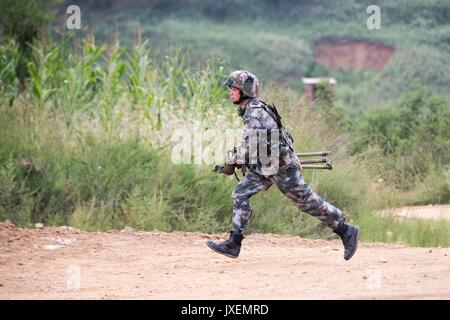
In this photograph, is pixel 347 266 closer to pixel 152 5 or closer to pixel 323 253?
pixel 323 253

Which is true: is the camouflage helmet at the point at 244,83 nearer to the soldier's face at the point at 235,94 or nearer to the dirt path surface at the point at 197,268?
the soldier's face at the point at 235,94

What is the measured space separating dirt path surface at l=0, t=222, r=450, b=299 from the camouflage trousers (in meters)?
0.55

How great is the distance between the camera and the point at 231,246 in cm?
938

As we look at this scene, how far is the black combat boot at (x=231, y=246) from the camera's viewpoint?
9375 mm

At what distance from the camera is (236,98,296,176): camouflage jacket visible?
29.6 feet

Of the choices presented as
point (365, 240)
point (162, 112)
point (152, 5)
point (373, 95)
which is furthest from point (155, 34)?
point (365, 240)

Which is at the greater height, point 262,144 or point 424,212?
point 262,144

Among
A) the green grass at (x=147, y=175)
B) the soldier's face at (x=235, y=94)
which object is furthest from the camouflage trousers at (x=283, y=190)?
the green grass at (x=147, y=175)

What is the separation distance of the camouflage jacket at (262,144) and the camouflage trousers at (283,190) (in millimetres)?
97

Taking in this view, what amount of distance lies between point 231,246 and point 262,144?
1.05 m

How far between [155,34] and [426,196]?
27241 mm

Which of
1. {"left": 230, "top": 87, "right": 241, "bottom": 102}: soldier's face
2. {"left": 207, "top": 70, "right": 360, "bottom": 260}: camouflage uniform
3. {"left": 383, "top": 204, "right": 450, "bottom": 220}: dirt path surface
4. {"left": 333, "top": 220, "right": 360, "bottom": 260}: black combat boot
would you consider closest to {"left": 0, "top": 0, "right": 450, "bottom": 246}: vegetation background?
{"left": 383, "top": 204, "right": 450, "bottom": 220}: dirt path surface

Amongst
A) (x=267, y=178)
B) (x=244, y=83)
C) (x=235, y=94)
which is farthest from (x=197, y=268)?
(x=244, y=83)

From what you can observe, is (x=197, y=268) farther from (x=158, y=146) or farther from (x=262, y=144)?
(x=158, y=146)
